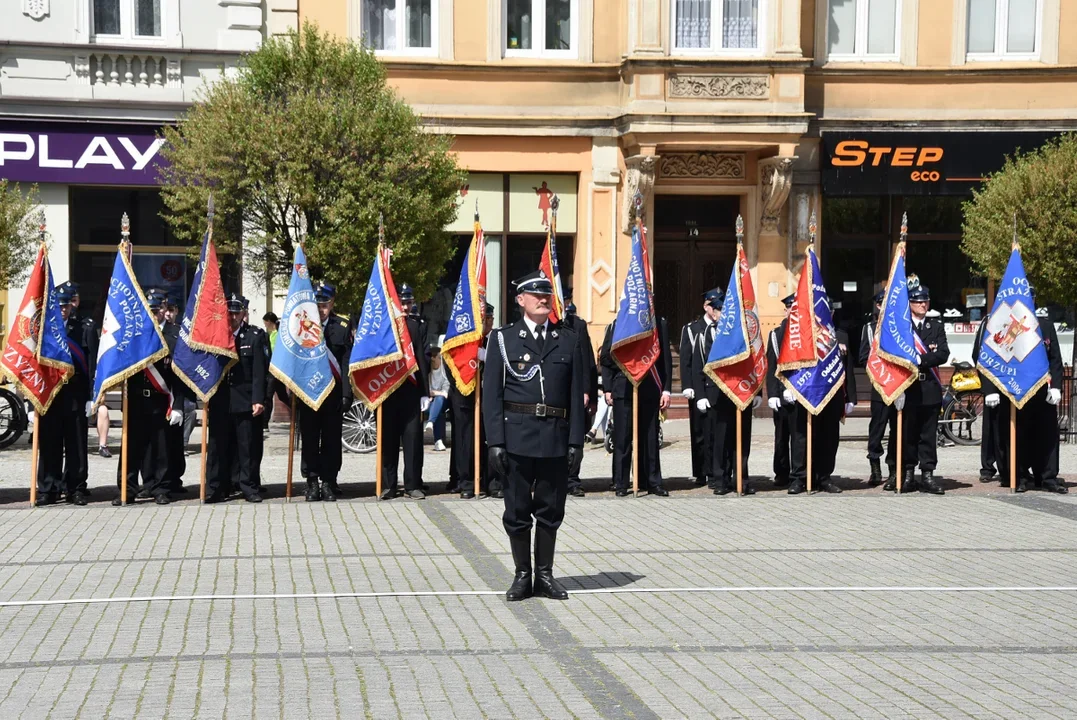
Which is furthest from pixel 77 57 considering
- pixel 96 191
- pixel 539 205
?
pixel 539 205

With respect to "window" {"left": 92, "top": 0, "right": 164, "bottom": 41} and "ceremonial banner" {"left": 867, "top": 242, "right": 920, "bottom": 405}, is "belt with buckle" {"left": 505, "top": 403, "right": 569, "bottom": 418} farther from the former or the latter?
"window" {"left": 92, "top": 0, "right": 164, "bottom": 41}

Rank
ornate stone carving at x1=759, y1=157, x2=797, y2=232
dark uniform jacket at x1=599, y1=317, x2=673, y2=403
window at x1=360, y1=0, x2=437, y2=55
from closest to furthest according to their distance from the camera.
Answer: dark uniform jacket at x1=599, y1=317, x2=673, y2=403 < ornate stone carving at x1=759, y1=157, x2=797, y2=232 < window at x1=360, y1=0, x2=437, y2=55

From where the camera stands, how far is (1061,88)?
77.4 feet

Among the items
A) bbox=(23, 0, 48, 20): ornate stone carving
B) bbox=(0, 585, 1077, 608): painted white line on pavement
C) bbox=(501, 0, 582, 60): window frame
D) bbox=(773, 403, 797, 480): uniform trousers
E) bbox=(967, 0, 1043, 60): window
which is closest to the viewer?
bbox=(0, 585, 1077, 608): painted white line on pavement

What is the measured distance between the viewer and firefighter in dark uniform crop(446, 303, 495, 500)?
14.3 metres

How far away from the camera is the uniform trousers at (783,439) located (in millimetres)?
14969

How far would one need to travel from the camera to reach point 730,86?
880 inches

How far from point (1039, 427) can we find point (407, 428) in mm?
6477

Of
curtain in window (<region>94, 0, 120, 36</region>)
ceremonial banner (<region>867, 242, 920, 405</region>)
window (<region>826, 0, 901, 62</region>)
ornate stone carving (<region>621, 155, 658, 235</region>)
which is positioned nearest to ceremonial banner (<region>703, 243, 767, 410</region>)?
ceremonial banner (<region>867, 242, 920, 405</region>)

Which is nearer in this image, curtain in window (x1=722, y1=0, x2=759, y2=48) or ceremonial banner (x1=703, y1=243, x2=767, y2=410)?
ceremonial banner (x1=703, y1=243, x2=767, y2=410)

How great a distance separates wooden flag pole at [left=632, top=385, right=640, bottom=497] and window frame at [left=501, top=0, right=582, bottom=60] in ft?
33.4

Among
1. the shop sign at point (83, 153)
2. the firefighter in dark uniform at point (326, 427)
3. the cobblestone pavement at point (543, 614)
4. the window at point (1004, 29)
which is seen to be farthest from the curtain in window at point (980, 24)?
the firefighter in dark uniform at point (326, 427)

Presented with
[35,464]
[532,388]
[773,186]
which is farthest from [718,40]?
[532,388]

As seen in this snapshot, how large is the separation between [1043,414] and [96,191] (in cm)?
1442
